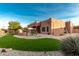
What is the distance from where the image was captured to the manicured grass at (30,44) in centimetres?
382

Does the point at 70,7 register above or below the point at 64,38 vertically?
above

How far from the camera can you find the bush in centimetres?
364

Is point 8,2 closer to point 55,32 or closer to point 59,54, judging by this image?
point 55,32

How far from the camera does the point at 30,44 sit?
3.86 meters

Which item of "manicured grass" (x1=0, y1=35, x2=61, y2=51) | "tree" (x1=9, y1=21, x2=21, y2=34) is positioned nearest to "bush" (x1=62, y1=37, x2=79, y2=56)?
"manicured grass" (x1=0, y1=35, x2=61, y2=51)

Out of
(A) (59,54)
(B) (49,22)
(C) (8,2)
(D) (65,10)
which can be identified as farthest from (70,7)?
(C) (8,2)

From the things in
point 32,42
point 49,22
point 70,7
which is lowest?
point 32,42

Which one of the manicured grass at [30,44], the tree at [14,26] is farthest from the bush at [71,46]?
the tree at [14,26]

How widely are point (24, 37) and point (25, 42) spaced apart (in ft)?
0.31

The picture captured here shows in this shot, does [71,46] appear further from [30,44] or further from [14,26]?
[14,26]

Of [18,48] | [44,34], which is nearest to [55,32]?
[44,34]

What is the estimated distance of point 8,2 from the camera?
384 cm

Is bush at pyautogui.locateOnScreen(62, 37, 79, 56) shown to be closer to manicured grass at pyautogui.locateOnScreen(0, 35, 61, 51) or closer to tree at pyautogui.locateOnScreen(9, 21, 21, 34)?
manicured grass at pyautogui.locateOnScreen(0, 35, 61, 51)

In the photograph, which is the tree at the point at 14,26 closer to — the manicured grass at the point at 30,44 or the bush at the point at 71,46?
the manicured grass at the point at 30,44
